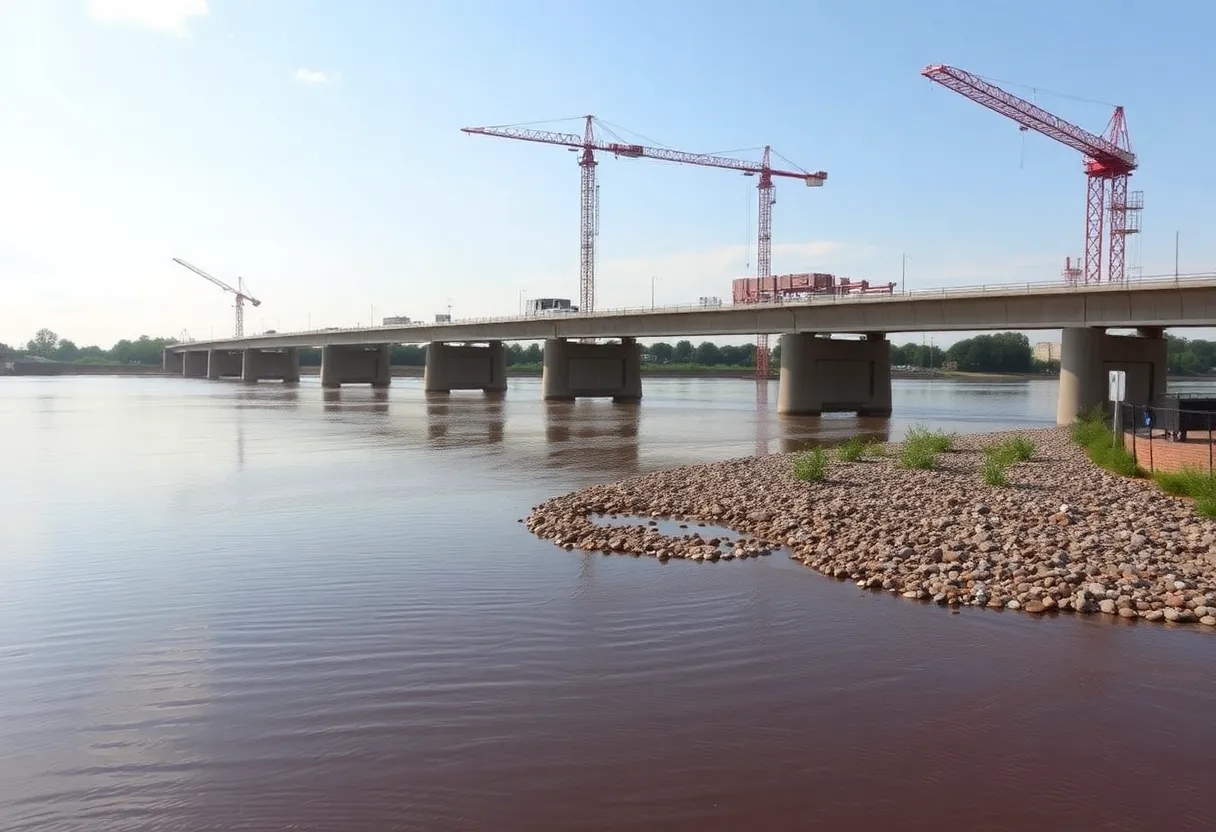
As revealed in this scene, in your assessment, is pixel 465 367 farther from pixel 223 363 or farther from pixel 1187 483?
pixel 1187 483

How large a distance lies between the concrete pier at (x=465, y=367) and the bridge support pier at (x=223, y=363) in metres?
84.9

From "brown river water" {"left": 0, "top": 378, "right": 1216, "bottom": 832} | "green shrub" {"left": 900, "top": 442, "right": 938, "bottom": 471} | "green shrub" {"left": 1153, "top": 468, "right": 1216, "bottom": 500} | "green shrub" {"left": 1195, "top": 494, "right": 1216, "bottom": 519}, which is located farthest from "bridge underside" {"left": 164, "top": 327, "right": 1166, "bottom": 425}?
"brown river water" {"left": 0, "top": 378, "right": 1216, "bottom": 832}

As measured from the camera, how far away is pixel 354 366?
5030 inches

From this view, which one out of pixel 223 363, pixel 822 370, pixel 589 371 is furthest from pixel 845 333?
pixel 223 363

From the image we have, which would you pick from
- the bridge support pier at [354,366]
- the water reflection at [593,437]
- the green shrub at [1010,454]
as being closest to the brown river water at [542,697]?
the green shrub at [1010,454]

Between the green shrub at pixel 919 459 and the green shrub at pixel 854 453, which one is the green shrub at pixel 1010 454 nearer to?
the green shrub at pixel 919 459

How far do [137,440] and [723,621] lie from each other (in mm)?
38373

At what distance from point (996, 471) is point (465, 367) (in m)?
91.1

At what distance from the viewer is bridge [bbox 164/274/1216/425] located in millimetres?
46562

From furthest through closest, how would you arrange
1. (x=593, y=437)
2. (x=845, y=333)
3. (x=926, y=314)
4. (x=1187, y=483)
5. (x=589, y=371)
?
1. (x=589, y=371)
2. (x=845, y=333)
3. (x=926, y=314)
4. (x=593, y=437)
5. (x=1187, y=483)

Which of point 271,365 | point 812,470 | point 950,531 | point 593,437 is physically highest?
point 271,365

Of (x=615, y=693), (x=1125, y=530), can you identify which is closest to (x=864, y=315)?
(x=1125, y=530)

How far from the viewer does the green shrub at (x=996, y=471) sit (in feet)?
67.2

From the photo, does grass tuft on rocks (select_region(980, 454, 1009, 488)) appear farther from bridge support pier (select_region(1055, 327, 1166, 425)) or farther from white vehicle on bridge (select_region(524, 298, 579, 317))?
white vehicle on bridge (select_region(524, 298, 579, 317))
